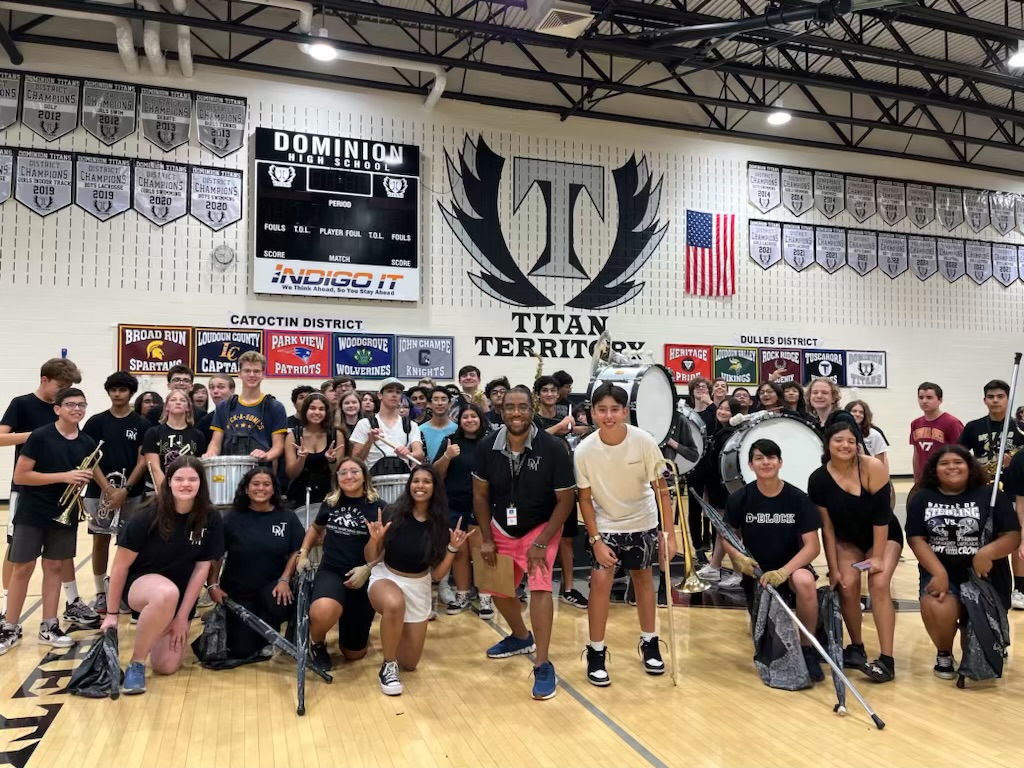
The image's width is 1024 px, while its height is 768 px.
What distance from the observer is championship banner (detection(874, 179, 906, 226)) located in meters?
15.6

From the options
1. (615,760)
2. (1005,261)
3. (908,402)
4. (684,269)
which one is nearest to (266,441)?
(615,760)

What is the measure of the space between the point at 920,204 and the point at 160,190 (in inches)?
590

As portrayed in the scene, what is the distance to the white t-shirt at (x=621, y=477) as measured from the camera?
13.7 ft

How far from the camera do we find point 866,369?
15406mm

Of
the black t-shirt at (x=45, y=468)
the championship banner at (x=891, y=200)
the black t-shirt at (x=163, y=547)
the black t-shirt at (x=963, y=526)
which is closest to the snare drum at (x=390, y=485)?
the black t-shirt at (x=163, y=547)

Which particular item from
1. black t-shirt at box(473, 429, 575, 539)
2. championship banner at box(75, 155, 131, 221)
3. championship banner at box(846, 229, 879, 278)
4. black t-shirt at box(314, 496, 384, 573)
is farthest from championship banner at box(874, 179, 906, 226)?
black t-shirt at box(314, 496, 384, 573)

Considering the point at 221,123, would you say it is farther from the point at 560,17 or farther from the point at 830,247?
the point at 830,247

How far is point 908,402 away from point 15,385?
1647cm

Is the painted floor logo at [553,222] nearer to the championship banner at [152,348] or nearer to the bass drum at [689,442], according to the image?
the championship banner at [152,348]

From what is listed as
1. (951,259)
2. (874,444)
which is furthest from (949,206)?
(874,444)

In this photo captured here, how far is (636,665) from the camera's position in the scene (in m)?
4.44

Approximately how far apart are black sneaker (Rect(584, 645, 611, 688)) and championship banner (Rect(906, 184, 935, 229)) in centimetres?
1506

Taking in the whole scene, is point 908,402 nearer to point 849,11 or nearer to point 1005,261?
point 1005,261

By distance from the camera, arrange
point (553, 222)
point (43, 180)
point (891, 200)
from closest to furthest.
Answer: point (43, 180)
point (553, 222)
point (891, 200)
